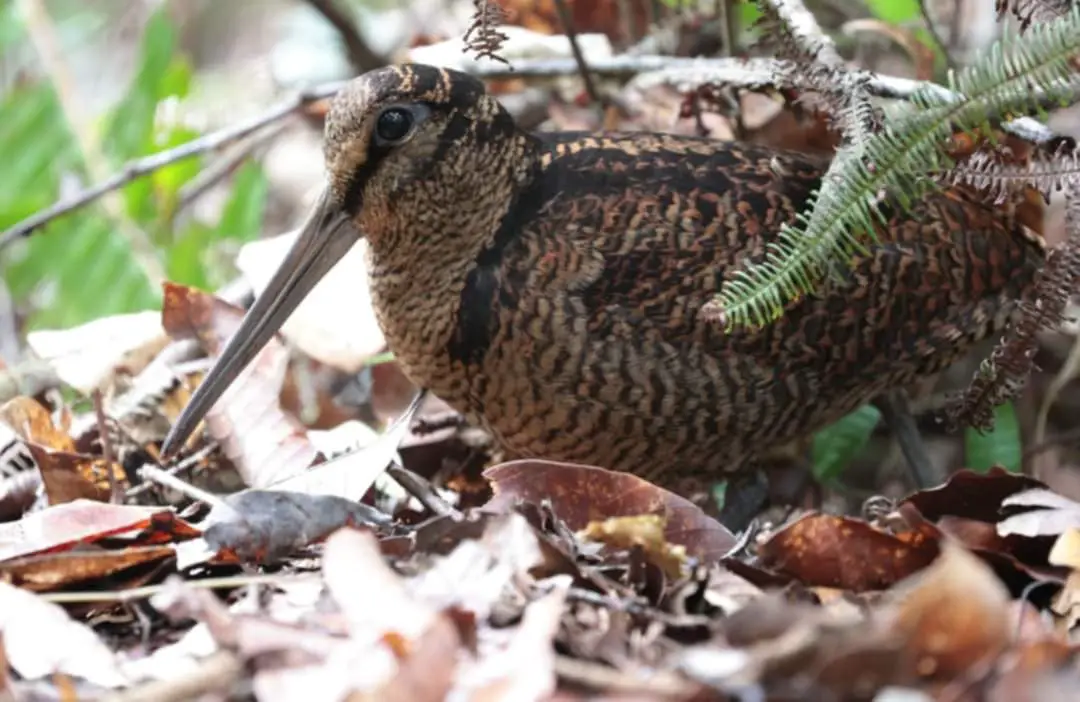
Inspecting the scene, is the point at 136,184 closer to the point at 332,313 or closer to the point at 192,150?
the point at 192,150

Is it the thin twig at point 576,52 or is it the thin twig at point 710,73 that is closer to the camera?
the thin twig at point 710,73

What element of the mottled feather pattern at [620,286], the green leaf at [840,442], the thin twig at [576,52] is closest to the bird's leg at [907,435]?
the green leaf at [840,442]

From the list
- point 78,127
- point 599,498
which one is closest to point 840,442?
point 599,498

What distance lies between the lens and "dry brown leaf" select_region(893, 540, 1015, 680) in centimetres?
162

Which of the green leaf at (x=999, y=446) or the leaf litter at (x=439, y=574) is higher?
the leaf litter at (x=439, y=574)

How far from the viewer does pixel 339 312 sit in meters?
3.53

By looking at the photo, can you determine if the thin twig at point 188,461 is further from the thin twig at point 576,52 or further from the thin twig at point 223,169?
the thin twig at point 223,169

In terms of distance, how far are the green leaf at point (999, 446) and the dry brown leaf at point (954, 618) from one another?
6.30ft

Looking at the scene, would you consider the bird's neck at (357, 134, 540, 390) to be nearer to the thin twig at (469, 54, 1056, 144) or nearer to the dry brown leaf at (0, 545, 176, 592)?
the thin twig at (469, 54, 1056, 144)

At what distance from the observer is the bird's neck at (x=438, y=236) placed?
293 centimetres

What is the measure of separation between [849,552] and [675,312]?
806 millimetres

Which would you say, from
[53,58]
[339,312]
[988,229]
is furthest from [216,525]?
[53,58]

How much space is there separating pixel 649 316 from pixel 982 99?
31.2 inches

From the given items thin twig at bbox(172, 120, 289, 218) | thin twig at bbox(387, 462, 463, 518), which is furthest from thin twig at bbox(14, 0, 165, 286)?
thin twig at bbox(387, 462, 463, 518)
